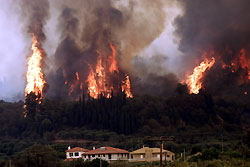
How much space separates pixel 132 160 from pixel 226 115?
6209 cm

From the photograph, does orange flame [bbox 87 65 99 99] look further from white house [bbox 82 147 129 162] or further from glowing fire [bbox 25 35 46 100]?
white house [bbox 82 147 129 162]

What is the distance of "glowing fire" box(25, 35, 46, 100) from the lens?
145500mm

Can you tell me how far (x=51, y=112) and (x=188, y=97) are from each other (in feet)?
150

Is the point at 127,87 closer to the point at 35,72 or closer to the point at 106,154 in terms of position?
the point at 35,72

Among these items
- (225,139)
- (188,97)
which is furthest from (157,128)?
(225,139)

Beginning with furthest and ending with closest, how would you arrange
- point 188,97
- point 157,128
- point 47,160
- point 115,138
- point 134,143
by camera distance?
point 188,97, point 157,128, point 115,138, point 134,143, point 47,160

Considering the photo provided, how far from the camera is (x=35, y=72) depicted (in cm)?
14538

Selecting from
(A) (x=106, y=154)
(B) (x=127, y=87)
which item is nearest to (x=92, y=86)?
(B) (x=127, y=87)

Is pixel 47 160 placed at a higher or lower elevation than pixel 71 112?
lower

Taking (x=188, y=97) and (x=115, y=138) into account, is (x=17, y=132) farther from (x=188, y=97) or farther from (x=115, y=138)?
(x=188, y=97)

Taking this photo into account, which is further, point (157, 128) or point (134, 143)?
point (157, 128)

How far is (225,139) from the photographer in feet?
383

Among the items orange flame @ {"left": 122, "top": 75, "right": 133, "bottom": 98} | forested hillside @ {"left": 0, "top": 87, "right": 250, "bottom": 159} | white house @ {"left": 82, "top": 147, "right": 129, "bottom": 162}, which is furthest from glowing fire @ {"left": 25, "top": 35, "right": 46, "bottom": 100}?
white house @ {"left": 82, "top": 147, "right": 129, "bottom": 162}

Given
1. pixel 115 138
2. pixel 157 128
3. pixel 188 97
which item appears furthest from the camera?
pixel 188 97
